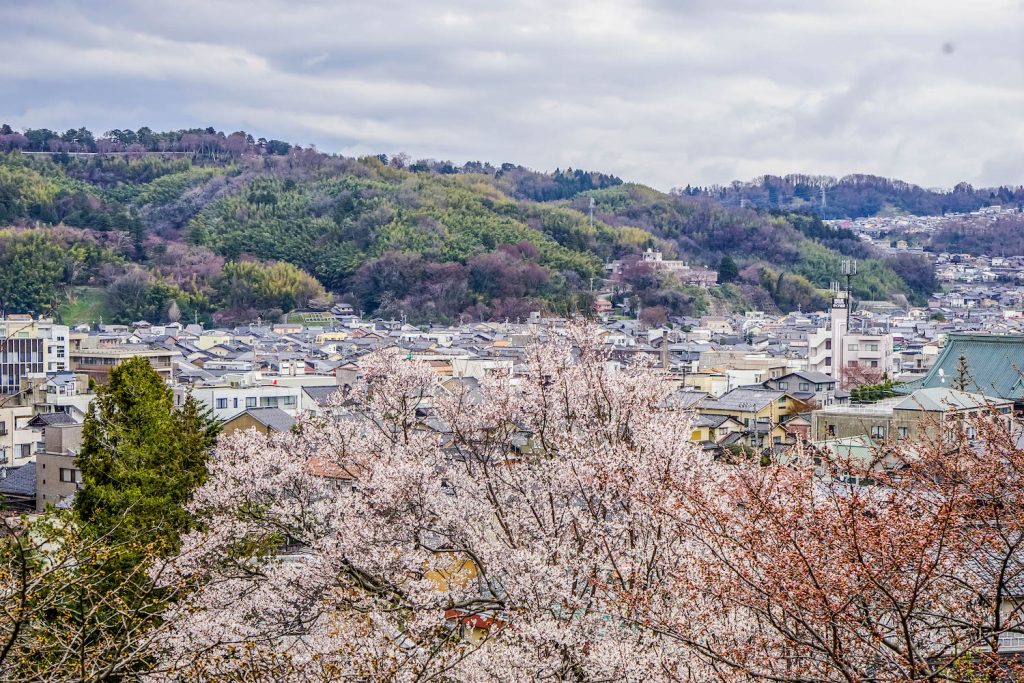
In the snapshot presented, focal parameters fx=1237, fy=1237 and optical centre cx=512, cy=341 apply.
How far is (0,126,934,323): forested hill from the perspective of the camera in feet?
189

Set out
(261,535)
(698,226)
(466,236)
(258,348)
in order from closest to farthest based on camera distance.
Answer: (261,535), (258,348), (466,236), (698,226)

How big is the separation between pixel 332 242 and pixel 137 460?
55.8 m

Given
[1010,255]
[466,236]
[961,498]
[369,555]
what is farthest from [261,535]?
[1010,255]

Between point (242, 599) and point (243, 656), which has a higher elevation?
point (243, 656)

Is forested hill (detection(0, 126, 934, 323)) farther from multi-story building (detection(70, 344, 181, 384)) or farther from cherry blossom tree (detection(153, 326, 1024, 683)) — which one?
cherry blossom tree (detection(153, 326, 1024, 683))

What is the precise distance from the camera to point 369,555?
929cm

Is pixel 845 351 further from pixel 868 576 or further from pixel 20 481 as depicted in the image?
pixel 868 576

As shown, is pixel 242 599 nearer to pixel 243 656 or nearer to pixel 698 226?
pixel 243 656

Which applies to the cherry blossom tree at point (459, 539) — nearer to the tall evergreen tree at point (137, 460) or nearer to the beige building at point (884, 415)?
the tall evergreen tree at point (137, 460)

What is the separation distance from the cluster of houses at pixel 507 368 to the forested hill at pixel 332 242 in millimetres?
4715

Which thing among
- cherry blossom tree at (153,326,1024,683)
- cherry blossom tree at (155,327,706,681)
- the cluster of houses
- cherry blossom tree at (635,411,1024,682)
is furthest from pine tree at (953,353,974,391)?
cherry blossom tree at (635,411,1024,682)

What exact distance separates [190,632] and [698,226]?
266 ft

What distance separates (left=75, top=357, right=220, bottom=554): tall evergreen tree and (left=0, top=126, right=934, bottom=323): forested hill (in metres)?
37.0

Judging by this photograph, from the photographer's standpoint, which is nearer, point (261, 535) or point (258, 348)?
point (261, 535)
